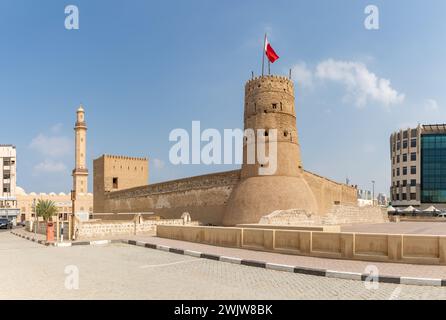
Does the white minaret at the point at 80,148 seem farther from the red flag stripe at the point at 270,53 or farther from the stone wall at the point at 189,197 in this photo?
the red flag stripe at the point at 270,53

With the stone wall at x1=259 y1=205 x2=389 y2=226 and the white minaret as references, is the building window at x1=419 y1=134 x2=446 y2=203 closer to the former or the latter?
the stone wall at x1=259 y1=205 x2=389 y2=226

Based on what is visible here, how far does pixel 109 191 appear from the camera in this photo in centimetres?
5494

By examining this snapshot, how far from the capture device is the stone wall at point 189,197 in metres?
32.9

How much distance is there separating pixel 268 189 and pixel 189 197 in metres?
10.6

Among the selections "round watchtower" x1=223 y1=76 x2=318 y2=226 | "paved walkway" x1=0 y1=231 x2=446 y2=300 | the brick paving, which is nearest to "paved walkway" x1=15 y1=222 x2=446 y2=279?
the brick paving

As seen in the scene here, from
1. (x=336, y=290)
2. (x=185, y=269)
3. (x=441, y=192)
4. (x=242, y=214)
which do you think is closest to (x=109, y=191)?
(x=242, y=214)

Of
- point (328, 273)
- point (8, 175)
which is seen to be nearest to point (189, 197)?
point (328, 273)

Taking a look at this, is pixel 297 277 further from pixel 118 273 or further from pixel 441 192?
pixel 441 192

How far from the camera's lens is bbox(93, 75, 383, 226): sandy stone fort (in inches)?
1120

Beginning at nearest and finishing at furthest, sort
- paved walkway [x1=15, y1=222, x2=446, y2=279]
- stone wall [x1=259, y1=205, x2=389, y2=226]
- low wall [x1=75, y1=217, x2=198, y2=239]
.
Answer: paved walkway [x1=15, y1=222, x2=446, y2=279] < low wall [x1=75, y1=217, x2=198, y2=239] < stone wall [x1=259, y1=205, x2=389, y2=226]

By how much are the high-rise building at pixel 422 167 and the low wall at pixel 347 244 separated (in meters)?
66.0

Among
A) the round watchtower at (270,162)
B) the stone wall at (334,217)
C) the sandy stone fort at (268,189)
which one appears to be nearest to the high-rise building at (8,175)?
the sandy stone fort at (268,189)

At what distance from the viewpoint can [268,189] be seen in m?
28.8
